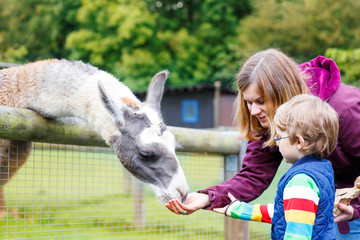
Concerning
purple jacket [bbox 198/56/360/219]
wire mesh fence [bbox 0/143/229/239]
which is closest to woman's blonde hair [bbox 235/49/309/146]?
purple jacket [bbox 198/56/360/219]

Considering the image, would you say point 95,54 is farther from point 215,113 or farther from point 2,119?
point 2,119

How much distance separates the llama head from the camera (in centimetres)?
270

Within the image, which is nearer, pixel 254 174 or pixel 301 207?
pixel 301 207

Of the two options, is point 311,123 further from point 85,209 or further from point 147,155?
point 85,209

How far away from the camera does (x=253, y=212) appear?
219 centimetres

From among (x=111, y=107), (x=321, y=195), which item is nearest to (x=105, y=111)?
(x=111, y=107)

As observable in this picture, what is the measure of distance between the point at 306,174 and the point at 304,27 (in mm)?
25096

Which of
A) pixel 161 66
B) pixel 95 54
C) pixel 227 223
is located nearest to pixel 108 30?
pixel 95 54

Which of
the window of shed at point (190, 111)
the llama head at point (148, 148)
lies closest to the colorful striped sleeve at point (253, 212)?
the llama head at point (148, 148)

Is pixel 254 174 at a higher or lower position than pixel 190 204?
higher

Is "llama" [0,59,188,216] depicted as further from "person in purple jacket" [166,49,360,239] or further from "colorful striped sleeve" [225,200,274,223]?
"colorful striped sleeve" [225,200,274,223]

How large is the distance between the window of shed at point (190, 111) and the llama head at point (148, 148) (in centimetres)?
2038

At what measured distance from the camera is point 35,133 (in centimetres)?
242

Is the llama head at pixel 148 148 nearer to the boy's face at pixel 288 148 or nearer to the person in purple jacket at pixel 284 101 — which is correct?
the person in purple jacket at pixel 284 101
